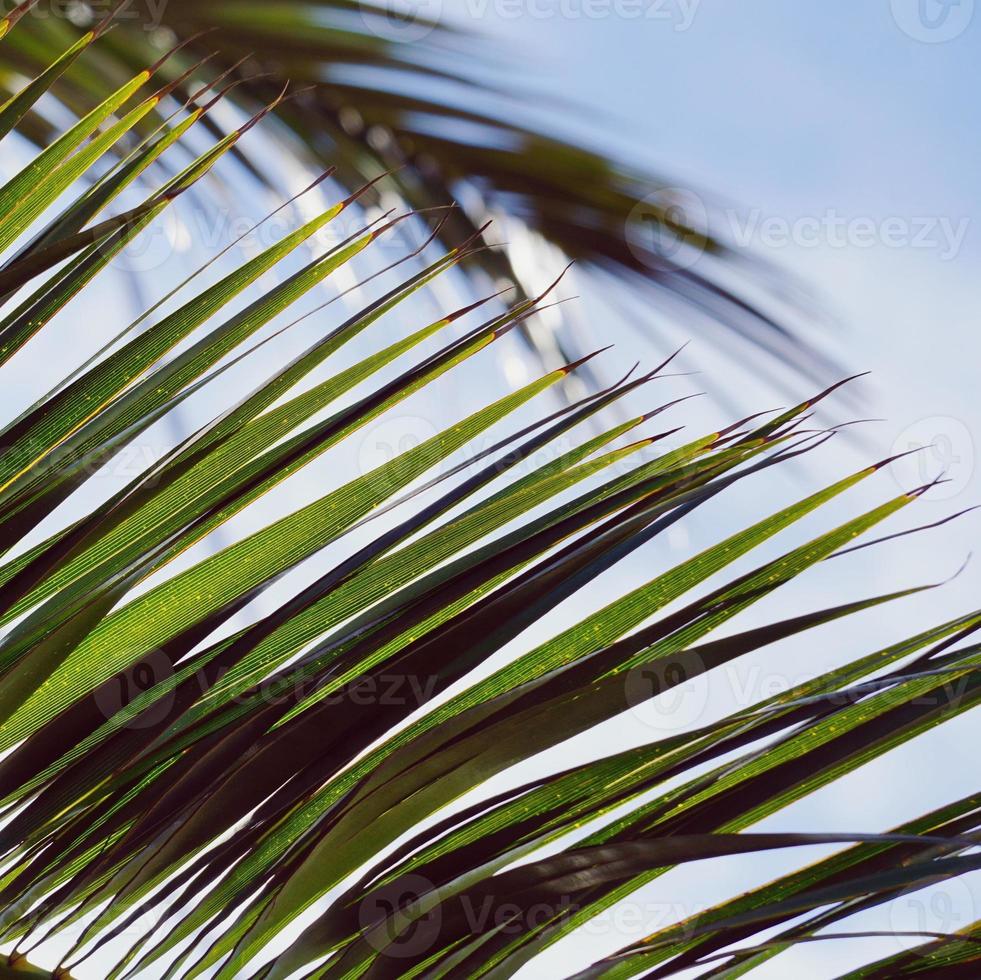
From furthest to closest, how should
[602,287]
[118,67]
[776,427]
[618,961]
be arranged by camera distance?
[602,287] → [118,67] → [776,427] → [618,961]

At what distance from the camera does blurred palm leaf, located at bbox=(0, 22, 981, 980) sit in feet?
1.34

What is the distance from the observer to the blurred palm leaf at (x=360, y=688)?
16.1 inches

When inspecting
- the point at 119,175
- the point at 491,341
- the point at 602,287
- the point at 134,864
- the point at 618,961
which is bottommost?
the point at 618,961

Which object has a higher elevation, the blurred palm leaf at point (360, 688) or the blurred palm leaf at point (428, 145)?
Answer: the blurred palm leaf at point (428, 145)

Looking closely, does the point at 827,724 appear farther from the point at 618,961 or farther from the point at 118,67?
the point at 118,67

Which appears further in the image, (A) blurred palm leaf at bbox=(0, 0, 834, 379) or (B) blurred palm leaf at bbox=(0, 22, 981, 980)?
(A) blurred palm leaf at bbox=(0, 0, 834, 379)

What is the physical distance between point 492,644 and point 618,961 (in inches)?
5.5

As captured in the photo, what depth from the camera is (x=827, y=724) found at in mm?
431

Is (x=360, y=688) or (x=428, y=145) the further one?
(x=428, y=145)

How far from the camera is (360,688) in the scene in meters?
0.45

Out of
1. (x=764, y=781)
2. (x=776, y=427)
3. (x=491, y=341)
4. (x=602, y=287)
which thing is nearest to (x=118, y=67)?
(x=602, y=287)

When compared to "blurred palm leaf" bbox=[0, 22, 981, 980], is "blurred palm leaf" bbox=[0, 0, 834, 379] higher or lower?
higher

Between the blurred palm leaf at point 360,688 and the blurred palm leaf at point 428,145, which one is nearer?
the blurred palm leaf at point 360,688

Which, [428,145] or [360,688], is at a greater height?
[428,145]
